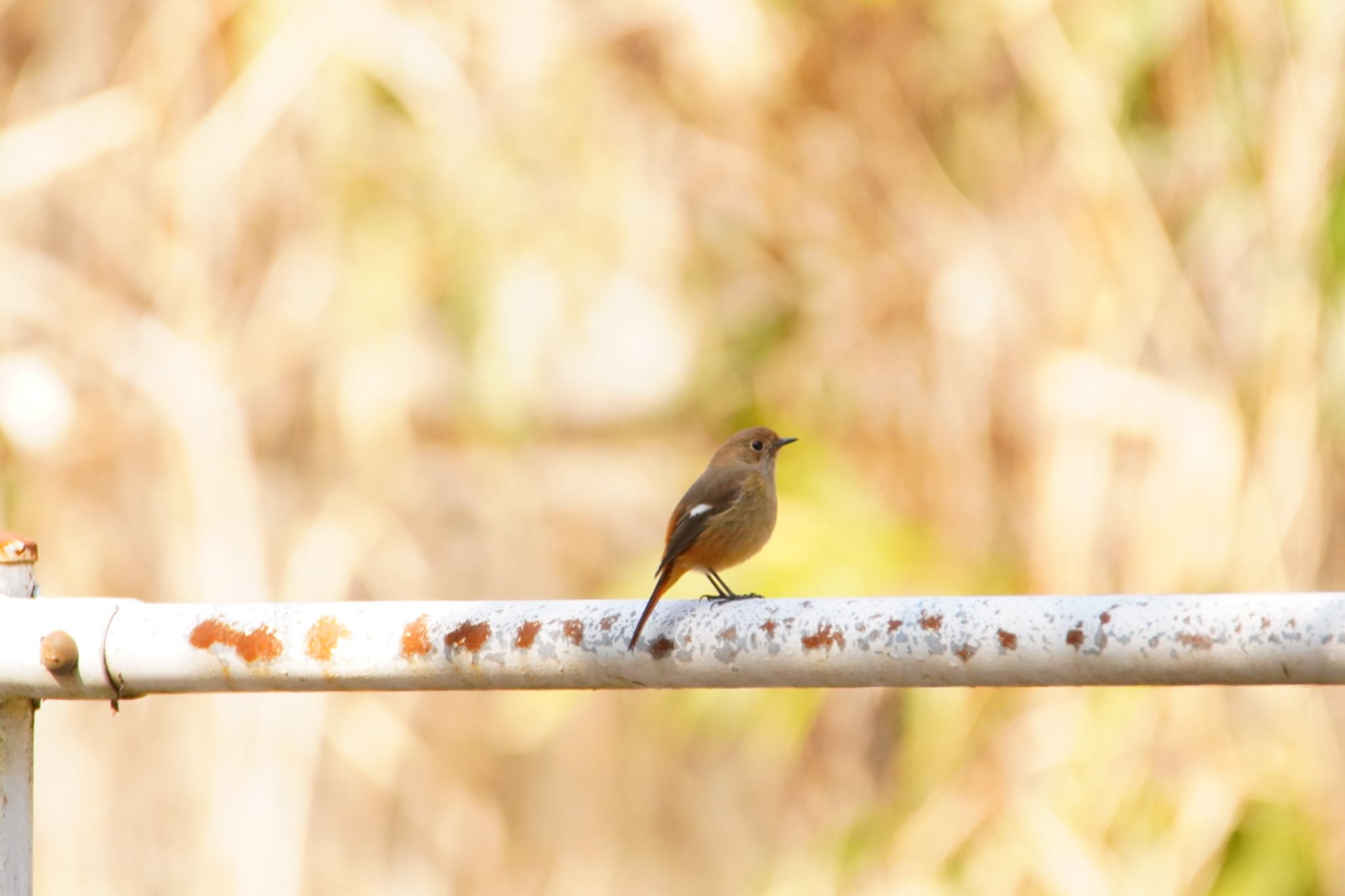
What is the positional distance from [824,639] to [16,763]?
1012 millimetres

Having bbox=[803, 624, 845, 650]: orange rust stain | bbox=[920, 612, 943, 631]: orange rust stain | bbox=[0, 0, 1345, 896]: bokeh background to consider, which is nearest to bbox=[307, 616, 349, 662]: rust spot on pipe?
bbox=[803, 624, 845, 650]: orange rust stain

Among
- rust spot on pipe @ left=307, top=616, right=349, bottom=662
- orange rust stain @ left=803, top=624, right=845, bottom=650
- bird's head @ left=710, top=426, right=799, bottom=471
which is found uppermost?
bird's head @ left=710, top=426, right=799, bottom=471

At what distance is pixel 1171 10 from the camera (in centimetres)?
513

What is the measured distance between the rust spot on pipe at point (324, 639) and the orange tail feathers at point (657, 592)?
348 millimetres

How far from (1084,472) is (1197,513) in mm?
377

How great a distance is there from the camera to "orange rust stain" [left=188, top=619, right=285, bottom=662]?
1872mm

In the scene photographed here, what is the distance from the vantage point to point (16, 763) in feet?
6.36

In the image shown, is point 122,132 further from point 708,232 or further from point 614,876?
point 614,876

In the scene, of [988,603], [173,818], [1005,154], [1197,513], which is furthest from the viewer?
[173,818]

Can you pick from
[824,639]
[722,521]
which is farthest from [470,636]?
[722,521]

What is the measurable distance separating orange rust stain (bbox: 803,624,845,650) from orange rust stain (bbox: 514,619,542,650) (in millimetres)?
328

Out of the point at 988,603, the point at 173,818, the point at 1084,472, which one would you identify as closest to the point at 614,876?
the point at 173,818

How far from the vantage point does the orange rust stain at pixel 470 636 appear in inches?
73.6

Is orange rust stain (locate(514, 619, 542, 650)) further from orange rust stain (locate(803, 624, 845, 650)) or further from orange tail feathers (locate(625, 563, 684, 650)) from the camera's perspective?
orange rust stain (locate(803, 624, 845, 650))
